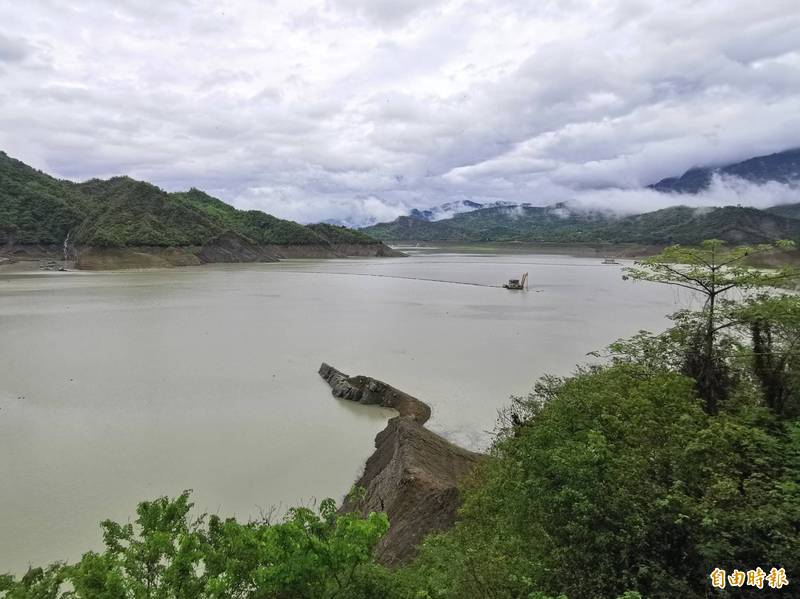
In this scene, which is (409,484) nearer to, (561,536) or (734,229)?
(561,536)

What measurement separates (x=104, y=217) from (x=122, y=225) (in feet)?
26.8

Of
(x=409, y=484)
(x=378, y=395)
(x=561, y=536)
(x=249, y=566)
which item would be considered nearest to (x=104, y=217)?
(x=378, y=395)

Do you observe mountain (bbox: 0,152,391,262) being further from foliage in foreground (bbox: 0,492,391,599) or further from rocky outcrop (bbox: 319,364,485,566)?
foliage in foreground (bbox: 0,492,391,599)

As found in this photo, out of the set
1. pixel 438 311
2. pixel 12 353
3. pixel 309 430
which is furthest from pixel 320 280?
pixel 309 430

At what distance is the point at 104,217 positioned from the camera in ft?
375

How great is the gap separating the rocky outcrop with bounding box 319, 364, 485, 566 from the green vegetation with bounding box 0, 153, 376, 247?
104337mm

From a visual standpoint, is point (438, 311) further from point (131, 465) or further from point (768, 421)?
point (768, 421)

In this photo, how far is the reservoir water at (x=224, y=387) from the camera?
12.8 meters

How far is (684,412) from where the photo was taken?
29.0 ft

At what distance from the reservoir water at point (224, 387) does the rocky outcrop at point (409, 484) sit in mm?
1259

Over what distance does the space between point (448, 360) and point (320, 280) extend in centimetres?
5466

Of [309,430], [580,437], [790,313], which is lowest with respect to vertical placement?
[309,430]

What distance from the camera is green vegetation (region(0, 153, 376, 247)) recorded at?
110 metres

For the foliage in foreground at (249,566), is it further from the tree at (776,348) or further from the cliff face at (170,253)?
the cliff face at (170,253)
